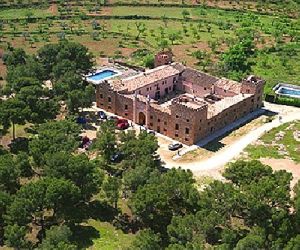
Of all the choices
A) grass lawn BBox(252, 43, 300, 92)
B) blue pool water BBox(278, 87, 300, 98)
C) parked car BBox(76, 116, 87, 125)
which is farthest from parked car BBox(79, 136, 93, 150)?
blue pool water BBox(278, 87, 300, 98)

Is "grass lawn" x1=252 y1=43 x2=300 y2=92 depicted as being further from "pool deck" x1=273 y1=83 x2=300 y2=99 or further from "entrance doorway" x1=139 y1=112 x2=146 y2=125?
"entrance doorway" x1=139 y1=112 x2=146 y2=125

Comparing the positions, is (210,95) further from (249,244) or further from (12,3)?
(12,3)

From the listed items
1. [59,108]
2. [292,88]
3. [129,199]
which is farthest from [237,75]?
[129,199]

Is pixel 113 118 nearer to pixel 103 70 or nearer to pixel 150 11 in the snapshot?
pixel 103 70

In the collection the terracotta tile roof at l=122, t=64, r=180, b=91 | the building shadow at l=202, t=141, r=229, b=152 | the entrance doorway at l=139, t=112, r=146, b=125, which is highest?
the terracotta tile roof at l=122, t=64, r=180, b=91

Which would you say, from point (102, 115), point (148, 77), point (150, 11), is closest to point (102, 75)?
point (148, 77)

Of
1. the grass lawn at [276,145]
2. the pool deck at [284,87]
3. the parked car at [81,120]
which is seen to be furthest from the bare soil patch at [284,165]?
the parked car at [81,120]
